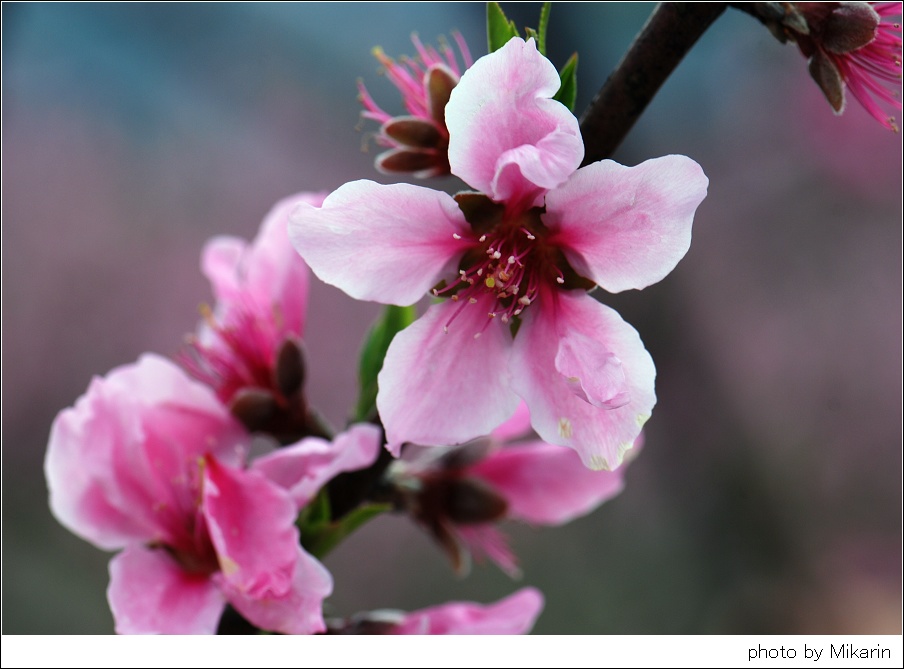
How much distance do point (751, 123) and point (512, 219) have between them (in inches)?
54.6

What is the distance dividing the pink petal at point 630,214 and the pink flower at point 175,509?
21 centimetres

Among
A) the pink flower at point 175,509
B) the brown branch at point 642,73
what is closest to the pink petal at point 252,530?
the pink flower at point 175,509

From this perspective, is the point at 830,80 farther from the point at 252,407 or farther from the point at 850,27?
the point at 252,407

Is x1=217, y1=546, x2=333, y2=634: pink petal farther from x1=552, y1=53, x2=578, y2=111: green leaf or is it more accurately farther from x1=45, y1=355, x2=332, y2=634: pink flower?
x1=552, y1=53, x2=578, y2=111: green leaf

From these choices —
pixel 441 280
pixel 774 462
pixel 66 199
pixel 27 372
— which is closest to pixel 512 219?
pixel 441 280

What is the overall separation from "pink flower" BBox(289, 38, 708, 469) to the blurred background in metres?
1.05

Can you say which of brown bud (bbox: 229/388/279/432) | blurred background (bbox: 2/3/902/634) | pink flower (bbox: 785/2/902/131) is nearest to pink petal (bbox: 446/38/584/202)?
pink flower (bbox: 785/2/902/131)

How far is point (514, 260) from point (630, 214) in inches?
2.3

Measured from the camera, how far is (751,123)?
1634 mm

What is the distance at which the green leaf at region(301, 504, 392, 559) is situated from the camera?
477mm

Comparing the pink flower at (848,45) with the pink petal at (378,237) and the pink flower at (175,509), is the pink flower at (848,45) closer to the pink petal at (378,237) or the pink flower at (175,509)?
the pink petal at (378,237)

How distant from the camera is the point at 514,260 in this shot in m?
0.39

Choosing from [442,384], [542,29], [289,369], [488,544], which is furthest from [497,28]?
[488,544]

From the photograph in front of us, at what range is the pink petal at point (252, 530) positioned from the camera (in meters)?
0.45
